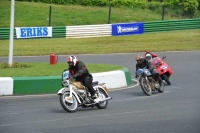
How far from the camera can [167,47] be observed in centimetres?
3103

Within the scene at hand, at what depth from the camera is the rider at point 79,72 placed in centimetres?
1341

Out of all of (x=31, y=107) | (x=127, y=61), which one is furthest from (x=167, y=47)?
(x=31, y=107)

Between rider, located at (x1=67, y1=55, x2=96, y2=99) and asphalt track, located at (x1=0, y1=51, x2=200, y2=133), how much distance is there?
57 cm

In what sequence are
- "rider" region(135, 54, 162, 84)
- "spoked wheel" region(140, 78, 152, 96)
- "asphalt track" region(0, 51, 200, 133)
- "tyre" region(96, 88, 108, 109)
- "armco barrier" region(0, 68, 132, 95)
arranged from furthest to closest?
"rider" region(135, 54, 162, 84), "spoked wheel" region(140, 78, 152, 96), "armco barrier" region(0, 68, 132, 95), "tyre" region(96, 88, 108, 109), "asphalt track" region(0, 51, 200, 133)

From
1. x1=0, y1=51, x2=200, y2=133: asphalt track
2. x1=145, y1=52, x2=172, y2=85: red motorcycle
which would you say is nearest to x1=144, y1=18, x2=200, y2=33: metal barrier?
x1=145, y1=52, x2=172, y2=85: red motorcycle

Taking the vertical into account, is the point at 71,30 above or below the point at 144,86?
above

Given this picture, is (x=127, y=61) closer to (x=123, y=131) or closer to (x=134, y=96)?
(x=134, y=96)

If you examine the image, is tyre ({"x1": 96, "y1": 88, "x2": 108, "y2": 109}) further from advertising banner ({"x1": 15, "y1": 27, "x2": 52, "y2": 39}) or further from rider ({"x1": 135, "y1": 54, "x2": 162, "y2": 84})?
advertising banner ({"x1": 15, "y1": 27, "x2": 52, "y2": 39})

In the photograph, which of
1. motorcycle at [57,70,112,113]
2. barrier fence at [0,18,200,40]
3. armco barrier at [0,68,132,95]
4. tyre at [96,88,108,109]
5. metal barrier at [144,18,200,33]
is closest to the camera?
motorcycle at [57,70,112,113]

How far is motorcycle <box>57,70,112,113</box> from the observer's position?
1306cm

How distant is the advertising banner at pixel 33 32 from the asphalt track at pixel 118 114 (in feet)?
57.9

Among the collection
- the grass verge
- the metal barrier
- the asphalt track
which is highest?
the metal barrier

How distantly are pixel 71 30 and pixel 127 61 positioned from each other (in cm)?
1168

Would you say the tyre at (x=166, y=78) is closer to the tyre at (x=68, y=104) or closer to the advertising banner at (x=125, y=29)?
the tyre at (x=68, y=104)
